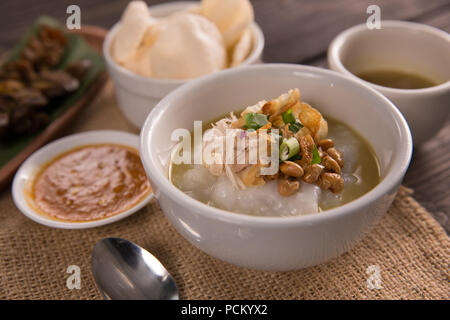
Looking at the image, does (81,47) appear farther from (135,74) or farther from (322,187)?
(322,187)

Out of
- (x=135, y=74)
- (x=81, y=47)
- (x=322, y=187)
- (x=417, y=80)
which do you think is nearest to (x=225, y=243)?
(x=322, y=187)

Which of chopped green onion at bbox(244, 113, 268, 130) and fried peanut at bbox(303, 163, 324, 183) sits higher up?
chopped green onion at bbox(244, 113, 268, 130)

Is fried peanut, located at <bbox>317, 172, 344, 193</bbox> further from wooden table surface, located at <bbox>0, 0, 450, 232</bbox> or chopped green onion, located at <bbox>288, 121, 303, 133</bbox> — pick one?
wooden table surface, located at <bbox>0, 0, 450, 232</bbox>

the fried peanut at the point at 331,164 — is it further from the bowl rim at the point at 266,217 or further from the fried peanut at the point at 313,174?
the bowl rim at the point at 266,217

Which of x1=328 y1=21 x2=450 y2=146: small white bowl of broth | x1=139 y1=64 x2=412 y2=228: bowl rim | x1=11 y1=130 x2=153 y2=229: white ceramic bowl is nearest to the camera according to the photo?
x1=139 y1=64 x2=412 y2=228: bowl rim

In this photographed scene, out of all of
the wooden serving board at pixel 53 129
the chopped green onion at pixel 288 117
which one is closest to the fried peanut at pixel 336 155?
the chopped green onion at pixel 288 117

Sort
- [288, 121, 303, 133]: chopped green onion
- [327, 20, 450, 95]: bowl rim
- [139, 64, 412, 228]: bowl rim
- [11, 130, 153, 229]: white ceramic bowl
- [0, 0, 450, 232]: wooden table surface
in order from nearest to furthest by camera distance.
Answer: [139, 64, 412, 228]: bowl rim
[288, 121, 303, 133]: chopped green onion
[11, 130, 153, 229]: white ceramic bowl
[327, 20, 450, 95]: bowl rim
[0, 0, 450, 232]: wooden table surface

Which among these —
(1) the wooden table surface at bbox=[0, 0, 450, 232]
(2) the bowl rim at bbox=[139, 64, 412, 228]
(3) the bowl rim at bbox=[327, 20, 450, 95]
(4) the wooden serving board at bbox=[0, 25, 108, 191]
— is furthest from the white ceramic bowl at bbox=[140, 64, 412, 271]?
(4) the wooden serving board at bbox=[0, 25, 108, 191]
